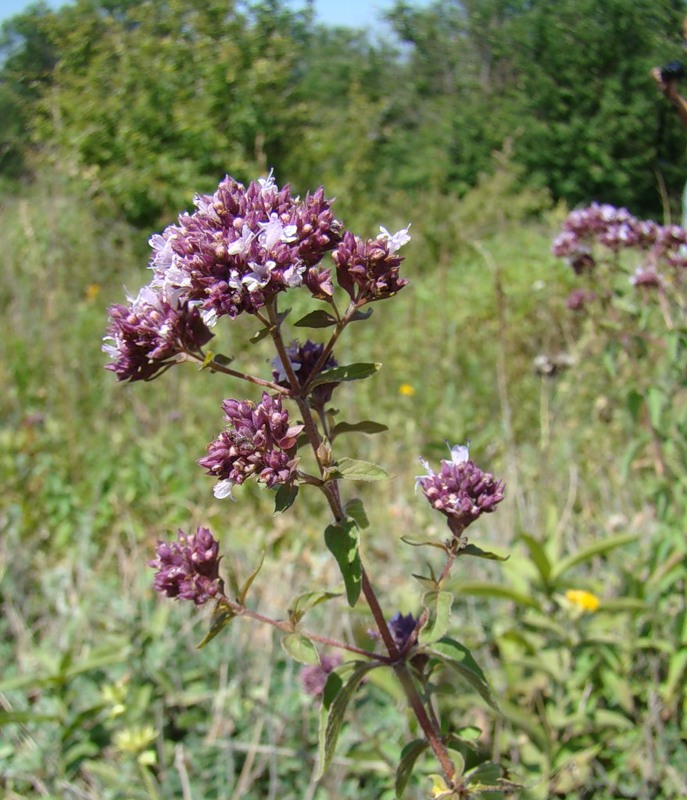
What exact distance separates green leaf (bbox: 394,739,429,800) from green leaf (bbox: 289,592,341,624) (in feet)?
0.80

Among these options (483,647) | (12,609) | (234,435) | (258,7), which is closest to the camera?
(234,435)

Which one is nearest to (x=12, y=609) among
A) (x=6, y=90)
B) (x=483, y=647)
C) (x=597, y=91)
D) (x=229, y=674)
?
(x=229, y=674)

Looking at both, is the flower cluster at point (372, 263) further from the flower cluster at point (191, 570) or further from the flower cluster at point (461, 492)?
the flower cluster at point (191, 570)

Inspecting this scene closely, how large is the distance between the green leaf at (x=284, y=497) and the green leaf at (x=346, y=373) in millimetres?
152

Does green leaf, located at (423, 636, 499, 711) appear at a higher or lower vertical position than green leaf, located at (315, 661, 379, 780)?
higher

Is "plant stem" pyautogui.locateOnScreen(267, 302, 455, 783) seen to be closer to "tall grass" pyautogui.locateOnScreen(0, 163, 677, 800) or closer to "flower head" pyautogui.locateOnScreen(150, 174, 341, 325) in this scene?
"flower head" pyautogui.locateOnScreen(150, 174, 341, 325)

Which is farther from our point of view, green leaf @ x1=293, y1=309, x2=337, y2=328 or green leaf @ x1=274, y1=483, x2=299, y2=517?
green leaf @ x1=293, y1=309, x2=337, y2=328

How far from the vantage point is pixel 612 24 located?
340 cm

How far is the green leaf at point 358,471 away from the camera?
41.5 inches

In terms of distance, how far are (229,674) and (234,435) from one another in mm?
1484

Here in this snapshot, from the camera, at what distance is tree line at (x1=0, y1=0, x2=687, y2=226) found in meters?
4.13

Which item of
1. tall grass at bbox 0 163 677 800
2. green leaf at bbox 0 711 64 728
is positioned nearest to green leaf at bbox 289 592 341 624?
tall grass at bbox 0 163 677 800

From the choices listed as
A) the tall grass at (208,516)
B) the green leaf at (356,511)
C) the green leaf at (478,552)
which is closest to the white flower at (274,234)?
the green leaf at (356,511)

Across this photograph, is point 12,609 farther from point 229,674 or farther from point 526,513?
point 526,513
